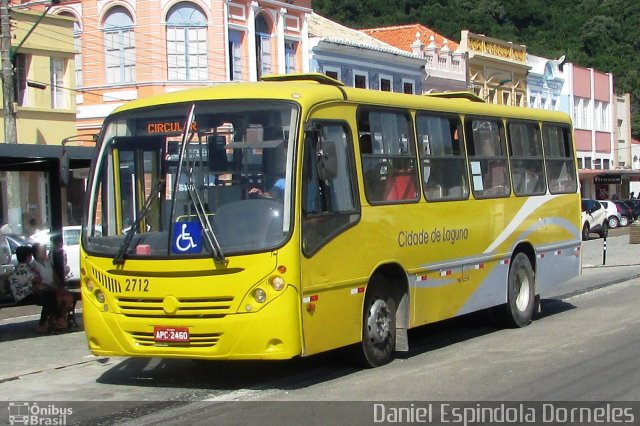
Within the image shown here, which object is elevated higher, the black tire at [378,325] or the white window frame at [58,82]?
the white window frame at [58,82]

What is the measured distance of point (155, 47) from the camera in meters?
36.7

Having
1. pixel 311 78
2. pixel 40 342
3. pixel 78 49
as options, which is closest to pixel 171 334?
pixel 311 78

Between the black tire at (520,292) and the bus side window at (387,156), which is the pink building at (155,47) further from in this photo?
the bus side window at (387,156)

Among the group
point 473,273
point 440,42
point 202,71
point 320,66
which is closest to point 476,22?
point 440,42

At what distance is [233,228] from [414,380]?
7.82 feet

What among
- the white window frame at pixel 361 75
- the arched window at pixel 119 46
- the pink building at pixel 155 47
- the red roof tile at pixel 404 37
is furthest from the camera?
the red roof tile at pixel 404 37

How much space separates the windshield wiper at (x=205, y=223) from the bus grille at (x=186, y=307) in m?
0.40

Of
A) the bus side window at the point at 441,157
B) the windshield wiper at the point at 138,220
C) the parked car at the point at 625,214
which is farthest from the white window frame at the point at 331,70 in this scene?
the windshield wiper at the point at 138,220

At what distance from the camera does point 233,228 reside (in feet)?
31.8

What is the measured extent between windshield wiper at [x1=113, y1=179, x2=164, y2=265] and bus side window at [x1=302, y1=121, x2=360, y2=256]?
4.74ft

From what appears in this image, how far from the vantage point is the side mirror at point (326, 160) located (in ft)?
32.9

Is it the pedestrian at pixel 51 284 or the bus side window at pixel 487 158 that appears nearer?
the bus side window at pixel 487 158

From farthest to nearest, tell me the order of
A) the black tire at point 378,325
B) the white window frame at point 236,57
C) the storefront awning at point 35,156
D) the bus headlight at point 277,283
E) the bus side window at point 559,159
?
the white window frame at point 236,57 < the bus side window at point 559,159 < the storefront awning at point 35,156 < the black tire at point 378,325 < the bus headlight at point 277,283

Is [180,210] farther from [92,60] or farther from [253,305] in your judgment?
[92,60]
